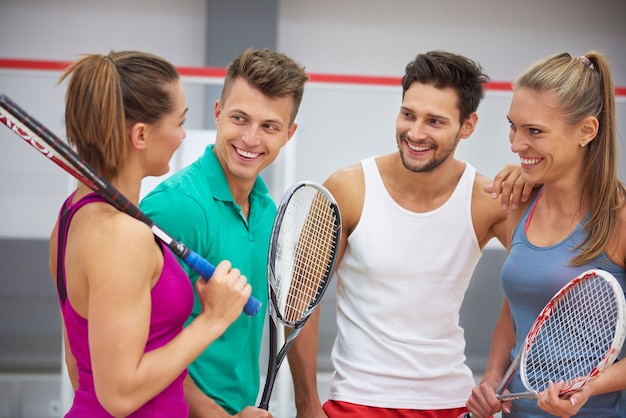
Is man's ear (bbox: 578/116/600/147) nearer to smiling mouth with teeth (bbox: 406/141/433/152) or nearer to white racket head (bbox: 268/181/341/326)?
smiling mouth with teeth (bbox: 406/141/433/152)

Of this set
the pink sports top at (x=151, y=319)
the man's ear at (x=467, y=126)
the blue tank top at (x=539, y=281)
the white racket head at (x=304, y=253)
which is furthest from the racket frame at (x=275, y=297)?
the man's ear at (x=467, y=126)

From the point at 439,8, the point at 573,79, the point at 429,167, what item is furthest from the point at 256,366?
the point at 439,8

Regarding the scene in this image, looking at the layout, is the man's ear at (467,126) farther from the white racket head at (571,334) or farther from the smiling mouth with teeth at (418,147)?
the white racket head at (571,334)

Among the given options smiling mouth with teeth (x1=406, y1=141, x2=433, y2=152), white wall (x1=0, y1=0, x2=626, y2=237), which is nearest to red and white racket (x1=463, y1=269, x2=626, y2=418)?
smiling mouth with teeth (x1=406, y1=141, x2=433, y2=152)

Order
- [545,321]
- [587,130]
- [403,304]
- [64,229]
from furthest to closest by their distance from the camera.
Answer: [403,304]
[587,130]
[545,321]
[64,229]

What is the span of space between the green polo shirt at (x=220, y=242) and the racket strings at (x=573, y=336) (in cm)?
68

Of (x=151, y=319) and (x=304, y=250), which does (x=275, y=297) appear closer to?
(x=304, y=250)

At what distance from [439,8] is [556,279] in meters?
4.63

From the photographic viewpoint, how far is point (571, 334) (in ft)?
6.26

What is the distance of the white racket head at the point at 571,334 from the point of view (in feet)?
6.04

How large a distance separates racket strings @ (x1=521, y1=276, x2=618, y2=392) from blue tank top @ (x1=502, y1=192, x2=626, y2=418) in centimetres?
6

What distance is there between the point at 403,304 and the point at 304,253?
0.34 m

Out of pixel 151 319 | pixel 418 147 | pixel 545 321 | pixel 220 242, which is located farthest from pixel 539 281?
pixel 151 319

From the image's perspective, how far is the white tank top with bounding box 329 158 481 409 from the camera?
2.25 meters
